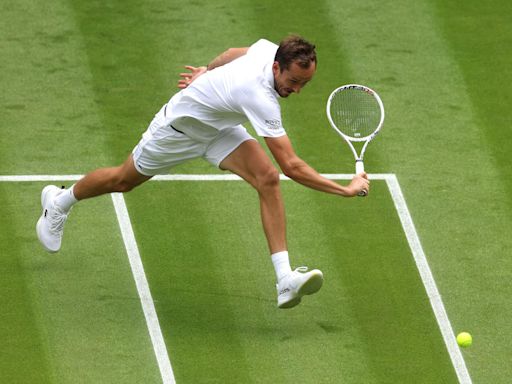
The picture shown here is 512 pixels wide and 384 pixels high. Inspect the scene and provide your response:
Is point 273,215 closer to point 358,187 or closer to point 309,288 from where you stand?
point 309,288

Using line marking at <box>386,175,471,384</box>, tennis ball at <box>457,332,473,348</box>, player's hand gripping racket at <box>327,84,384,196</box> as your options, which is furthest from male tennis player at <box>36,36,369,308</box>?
tennis ball at <box>457,332,473,348</box>

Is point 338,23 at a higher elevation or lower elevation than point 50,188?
lower

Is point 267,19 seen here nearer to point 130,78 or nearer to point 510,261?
point 130,78

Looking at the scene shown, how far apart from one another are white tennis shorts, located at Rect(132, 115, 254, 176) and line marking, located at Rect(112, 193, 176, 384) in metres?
1.03

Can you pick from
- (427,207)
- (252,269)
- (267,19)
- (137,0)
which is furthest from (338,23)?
(252,269)

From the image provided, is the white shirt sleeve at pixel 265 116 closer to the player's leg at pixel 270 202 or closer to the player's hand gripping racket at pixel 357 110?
the player's leg at pixel 270 202

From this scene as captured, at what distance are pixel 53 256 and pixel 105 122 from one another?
2331 millimetres

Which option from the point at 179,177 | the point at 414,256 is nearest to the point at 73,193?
the point at 179,177

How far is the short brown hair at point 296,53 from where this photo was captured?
12.0 m

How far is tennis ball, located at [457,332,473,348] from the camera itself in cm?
1265

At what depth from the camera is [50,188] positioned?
1377 cm

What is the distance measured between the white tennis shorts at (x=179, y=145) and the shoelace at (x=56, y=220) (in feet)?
2.88

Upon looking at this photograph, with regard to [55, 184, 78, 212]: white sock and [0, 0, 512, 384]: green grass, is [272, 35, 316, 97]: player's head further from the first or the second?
[55, 184, 78, 212]: white sock

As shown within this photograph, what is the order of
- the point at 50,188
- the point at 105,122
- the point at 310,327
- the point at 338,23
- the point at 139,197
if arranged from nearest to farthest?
the point at 310,327
the point at 50,188
the point at 139,197
the point at 105,122
the point at 338,23
